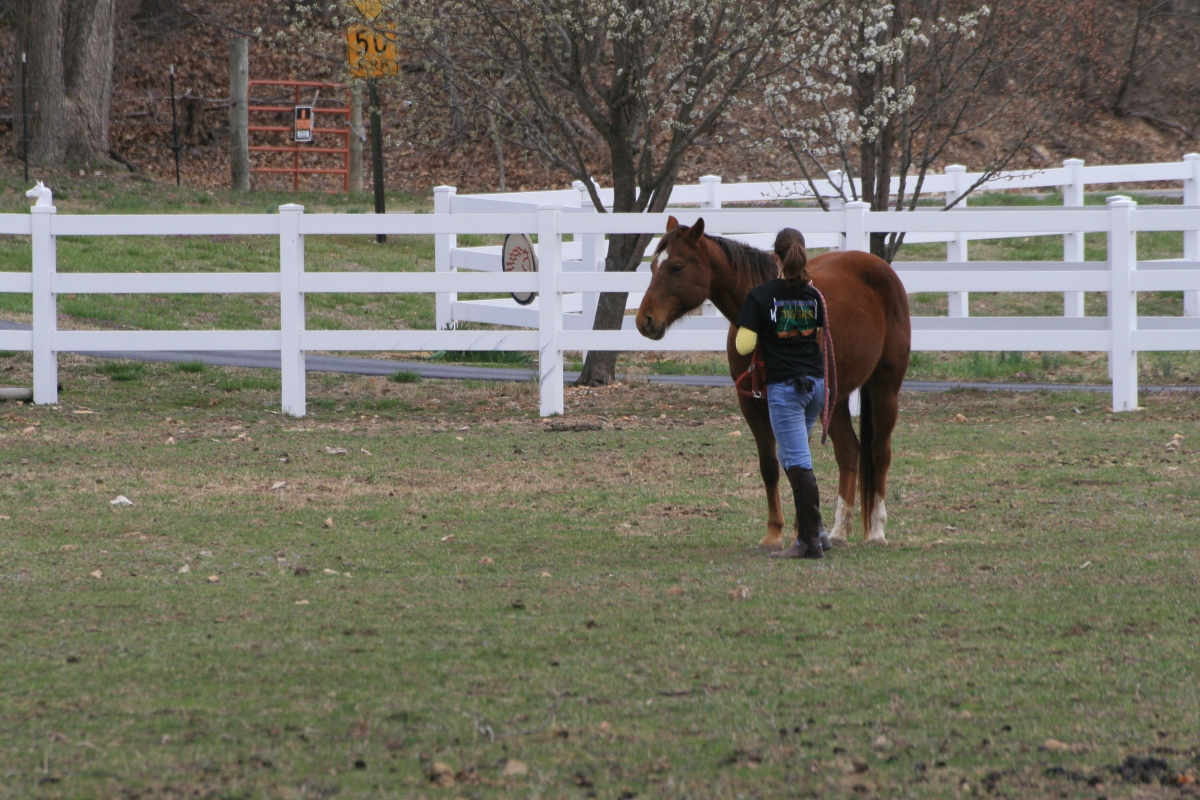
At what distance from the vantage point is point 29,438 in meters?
9.91

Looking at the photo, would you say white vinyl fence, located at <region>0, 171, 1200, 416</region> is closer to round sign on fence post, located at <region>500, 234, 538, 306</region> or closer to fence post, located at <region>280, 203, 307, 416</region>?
fence post, located at <region>280, 203, 307, 416</region>

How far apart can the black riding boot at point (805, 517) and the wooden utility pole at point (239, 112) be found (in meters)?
22.9

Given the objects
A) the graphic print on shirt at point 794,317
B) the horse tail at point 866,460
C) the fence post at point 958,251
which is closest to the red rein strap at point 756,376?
the graphic print on shirt at point 794,317

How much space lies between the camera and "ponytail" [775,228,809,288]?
5828 mm

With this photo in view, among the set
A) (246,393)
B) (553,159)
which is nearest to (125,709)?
(246,393)

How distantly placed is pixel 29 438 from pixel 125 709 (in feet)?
21.8

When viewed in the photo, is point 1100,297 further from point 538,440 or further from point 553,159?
point 538,440

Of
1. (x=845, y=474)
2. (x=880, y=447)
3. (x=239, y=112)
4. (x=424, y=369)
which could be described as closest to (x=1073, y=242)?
(x=424, y=369)

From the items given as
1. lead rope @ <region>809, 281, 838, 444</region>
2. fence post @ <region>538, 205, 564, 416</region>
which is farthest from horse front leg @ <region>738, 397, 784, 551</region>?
fence post @ <region>538, 205, 564, 416</region>

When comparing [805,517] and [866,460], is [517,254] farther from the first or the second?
[805,517]

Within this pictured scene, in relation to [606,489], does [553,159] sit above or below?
above

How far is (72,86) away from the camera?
1005 inches

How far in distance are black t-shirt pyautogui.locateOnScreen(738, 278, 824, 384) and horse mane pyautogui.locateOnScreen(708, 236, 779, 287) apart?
46 cm

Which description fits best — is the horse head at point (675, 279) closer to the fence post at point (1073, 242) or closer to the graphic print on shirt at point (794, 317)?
the graphic print on shirt at point (794, 317)
